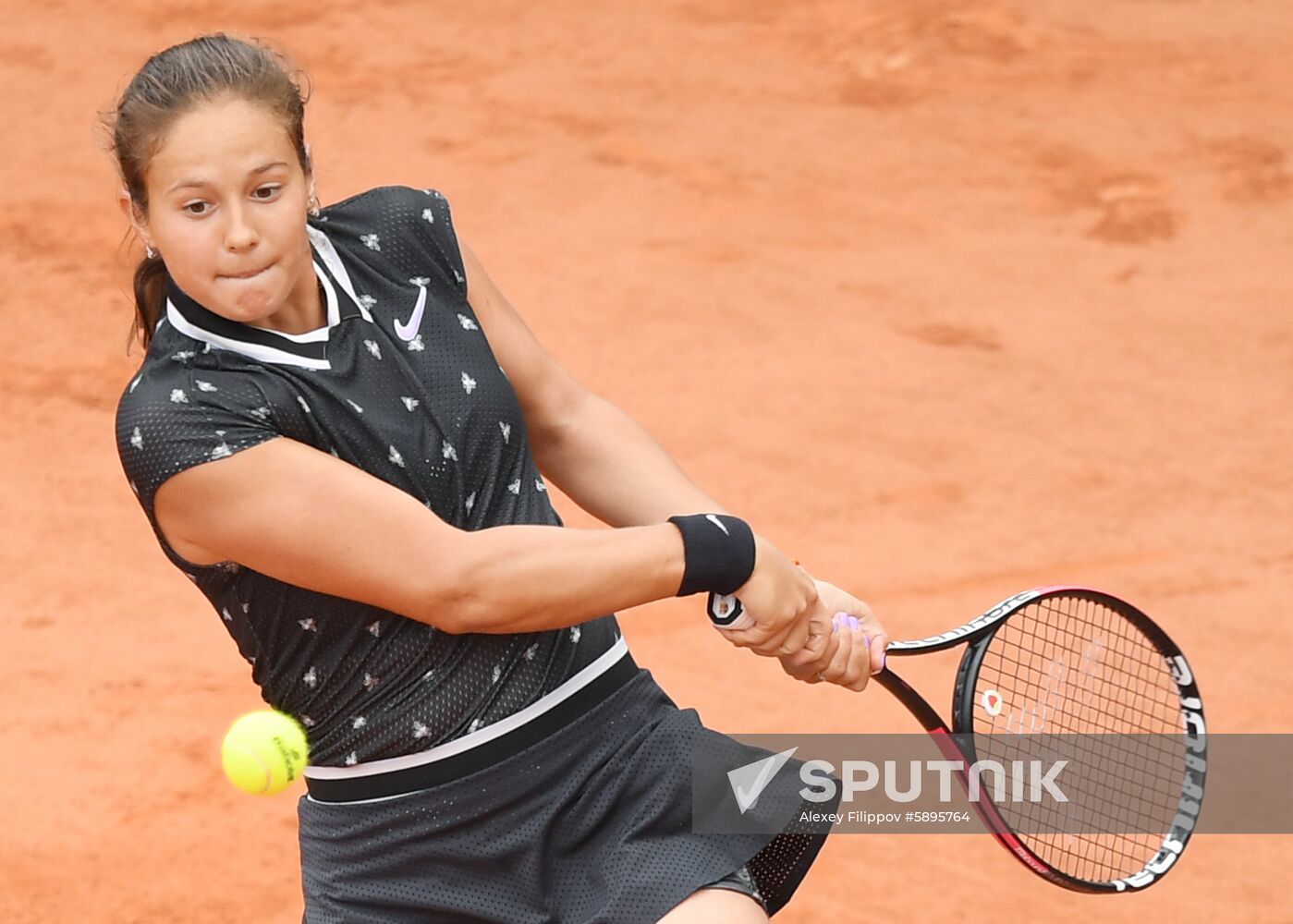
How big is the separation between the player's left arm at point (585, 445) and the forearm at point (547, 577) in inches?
13.8

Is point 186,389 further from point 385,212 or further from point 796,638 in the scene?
point 796,638

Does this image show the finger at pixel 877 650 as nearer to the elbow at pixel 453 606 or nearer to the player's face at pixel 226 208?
the elbow at pixel 453 606

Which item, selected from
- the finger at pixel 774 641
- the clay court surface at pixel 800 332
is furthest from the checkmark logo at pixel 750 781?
the clay court surface at pixel 800 332

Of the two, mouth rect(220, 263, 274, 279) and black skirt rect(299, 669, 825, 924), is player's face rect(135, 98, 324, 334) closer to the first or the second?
mouth rect(220, 263, 274, 279)

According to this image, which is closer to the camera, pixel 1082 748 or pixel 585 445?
pixel 585 445

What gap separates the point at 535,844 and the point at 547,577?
0.37m

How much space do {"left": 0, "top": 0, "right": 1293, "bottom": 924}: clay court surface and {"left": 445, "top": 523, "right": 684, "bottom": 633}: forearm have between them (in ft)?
6.05

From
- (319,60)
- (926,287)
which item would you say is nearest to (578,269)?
(926,287)

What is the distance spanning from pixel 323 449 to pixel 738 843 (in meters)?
0.72

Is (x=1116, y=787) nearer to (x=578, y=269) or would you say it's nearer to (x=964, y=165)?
(x=578, y=269)

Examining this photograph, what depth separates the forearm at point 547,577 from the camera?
7.18 ft

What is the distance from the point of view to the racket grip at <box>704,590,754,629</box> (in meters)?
2.40

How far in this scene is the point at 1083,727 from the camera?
4184mm

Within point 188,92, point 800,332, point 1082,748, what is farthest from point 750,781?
point 800,332
